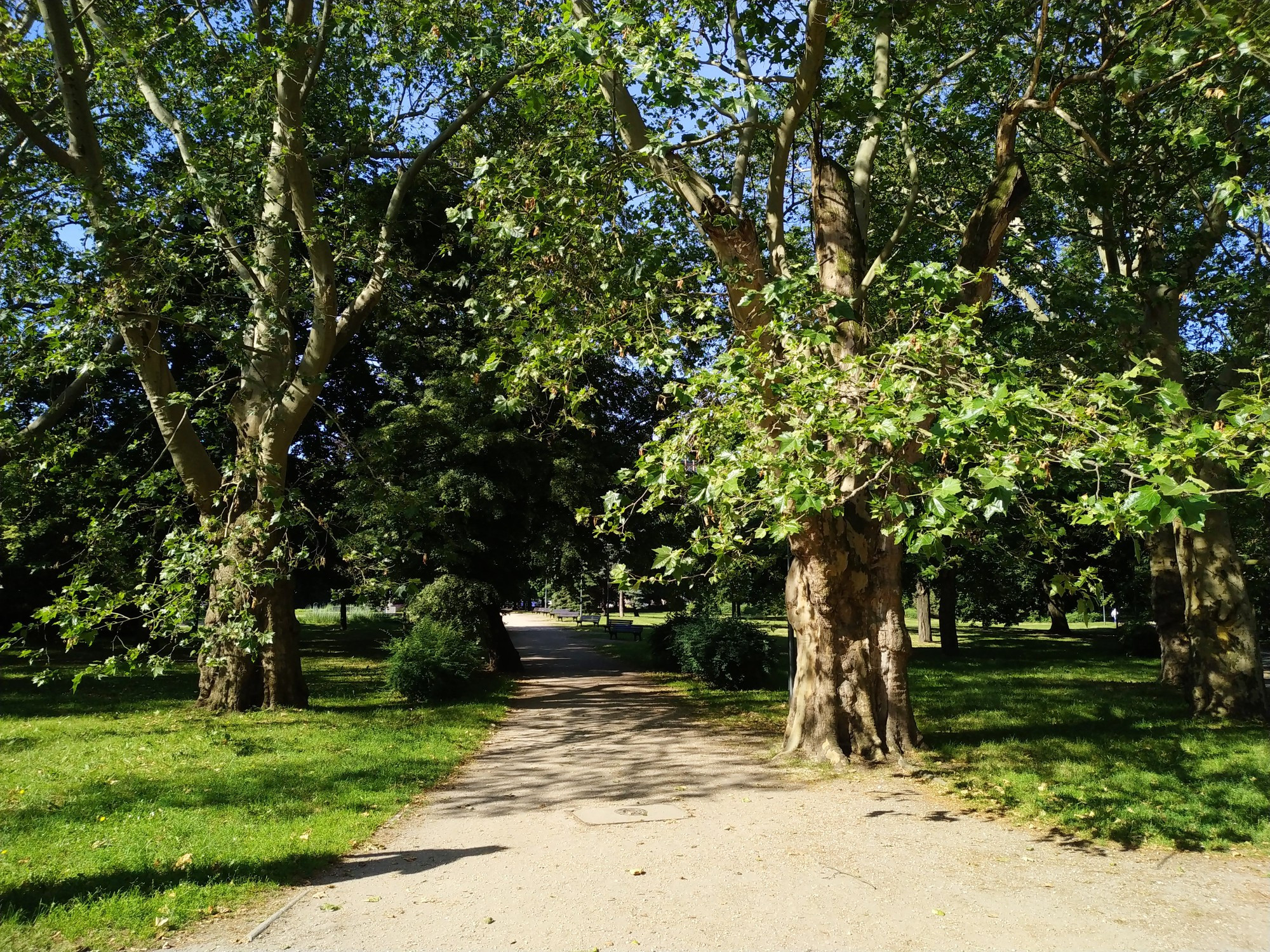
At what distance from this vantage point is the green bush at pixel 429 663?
15006 mm

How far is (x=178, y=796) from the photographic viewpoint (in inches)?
305

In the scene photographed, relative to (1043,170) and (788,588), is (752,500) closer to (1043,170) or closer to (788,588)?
(788,588)

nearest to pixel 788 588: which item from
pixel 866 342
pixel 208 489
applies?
pixel 866 342

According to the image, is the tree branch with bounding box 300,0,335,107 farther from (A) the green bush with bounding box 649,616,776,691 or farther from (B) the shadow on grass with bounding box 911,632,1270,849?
(A) the green bush with bounding box 649,616,776,691

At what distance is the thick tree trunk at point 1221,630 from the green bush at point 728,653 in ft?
24.4

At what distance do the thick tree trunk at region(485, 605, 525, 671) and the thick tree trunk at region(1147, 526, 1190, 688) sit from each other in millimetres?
13423

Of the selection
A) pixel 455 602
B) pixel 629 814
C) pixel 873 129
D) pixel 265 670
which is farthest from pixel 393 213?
pixel 629 814

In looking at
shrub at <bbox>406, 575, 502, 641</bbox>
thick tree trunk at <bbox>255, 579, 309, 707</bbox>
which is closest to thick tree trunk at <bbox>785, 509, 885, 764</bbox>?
thick tree trunk at <bbox>255, 579, 309, 707</bbox>

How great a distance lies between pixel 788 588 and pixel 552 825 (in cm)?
411

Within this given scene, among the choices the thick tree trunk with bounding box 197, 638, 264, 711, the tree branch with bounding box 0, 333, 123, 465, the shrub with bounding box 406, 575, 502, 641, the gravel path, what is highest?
the tree branch with bounding box 0, 333, 123, 465

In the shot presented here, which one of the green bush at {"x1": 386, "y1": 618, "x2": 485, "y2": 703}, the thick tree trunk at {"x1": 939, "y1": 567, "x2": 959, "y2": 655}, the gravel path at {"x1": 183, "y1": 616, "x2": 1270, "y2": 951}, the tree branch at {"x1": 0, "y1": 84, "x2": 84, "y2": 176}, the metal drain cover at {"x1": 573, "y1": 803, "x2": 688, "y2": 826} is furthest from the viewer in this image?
the thick tree trunk at {"x1": 939, "y1": 567, "x2": 959, "y2": 655}

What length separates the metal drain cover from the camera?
730 cm

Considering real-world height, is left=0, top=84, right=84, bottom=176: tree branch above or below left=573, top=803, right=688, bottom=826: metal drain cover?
above

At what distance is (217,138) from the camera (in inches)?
517
